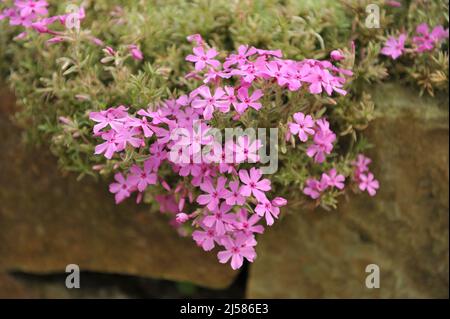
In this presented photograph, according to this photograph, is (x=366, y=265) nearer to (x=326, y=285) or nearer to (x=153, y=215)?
(x=326, y=285)

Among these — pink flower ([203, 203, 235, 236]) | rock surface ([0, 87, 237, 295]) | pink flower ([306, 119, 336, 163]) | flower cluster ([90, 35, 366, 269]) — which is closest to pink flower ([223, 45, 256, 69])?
flower cluster ([90, 35, 366, 269])

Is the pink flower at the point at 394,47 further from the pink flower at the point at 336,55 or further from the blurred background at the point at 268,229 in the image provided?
the pink flower at the point at 336,55

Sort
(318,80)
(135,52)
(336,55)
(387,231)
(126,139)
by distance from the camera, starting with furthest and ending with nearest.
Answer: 1. (387,231)
2. (135,52)
3. (336,55)
4. (318,80)
5. (126,139)

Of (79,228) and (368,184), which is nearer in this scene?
(368,184)

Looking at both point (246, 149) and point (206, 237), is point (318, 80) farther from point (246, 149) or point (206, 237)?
point (206, 237)

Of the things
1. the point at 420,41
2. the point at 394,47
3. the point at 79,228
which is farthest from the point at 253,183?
the point at 79,228

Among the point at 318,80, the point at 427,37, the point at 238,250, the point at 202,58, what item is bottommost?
the point at 238,250
